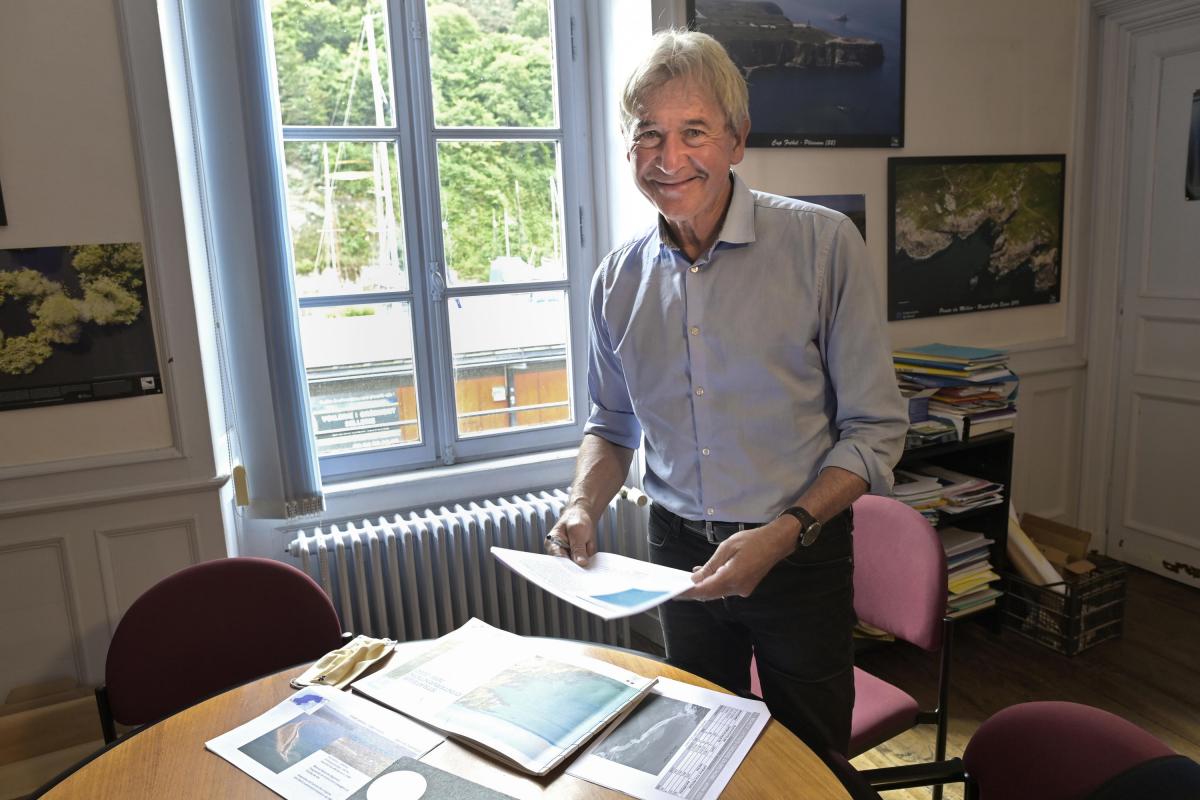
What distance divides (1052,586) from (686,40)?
2.59 m

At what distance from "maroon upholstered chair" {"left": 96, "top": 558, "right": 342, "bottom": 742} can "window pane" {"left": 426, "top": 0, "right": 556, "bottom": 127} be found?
5.74 ft

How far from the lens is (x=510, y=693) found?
128 centimetres

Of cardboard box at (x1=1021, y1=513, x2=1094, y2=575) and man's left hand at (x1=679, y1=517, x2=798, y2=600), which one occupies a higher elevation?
man's left hand at (x1=679, y1=517, x2=798, y2=600)

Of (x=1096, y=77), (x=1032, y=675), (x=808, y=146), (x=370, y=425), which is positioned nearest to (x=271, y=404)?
(x=370, y=425)

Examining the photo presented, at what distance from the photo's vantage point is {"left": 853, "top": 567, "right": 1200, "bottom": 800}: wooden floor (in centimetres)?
251

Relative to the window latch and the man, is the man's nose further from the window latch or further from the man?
the window latch

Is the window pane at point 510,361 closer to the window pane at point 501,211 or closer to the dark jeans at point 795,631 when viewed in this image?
the window pane at point 501,211

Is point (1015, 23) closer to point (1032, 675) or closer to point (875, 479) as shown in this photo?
point (1032, 675)

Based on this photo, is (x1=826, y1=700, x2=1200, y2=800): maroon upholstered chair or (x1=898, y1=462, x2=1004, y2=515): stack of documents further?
(x1=898, y1=462, x2=1004, y2=515): stack of documents

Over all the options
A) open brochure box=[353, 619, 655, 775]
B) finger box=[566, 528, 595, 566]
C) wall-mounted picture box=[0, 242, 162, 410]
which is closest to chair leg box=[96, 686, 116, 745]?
open brochure box=[353, 619, 655, 775]

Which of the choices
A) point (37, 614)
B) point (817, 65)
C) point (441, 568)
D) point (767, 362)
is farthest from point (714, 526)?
point (817, 65)

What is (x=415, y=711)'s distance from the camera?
126 cm

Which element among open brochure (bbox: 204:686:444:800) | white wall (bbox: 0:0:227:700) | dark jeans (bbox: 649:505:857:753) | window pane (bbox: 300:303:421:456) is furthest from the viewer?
window pane (bbox: 300:303:421:456)

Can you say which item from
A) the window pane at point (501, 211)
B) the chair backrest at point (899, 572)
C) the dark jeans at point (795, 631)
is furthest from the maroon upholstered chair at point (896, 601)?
the window pane at point (501, 211)
